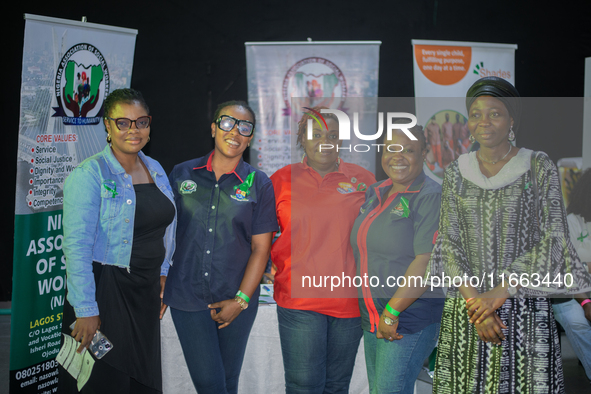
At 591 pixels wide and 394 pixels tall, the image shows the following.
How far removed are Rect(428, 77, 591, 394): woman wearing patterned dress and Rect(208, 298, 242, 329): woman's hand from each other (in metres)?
0.86

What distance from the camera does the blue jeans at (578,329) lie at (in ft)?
9.27

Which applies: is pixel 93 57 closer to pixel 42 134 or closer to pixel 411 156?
pixel 42 134

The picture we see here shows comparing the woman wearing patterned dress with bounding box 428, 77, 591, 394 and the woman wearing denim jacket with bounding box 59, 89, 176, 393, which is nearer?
the woman wearing patterned dress with bounding box 428, 77, 591, 394

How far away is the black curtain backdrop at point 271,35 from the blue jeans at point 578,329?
2258mm

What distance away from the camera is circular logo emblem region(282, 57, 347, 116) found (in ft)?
12.0

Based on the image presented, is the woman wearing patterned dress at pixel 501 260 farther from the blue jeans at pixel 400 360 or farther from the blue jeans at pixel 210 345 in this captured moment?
the blue jeans at pixel 210 345

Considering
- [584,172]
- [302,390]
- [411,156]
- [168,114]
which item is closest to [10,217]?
[168,114]

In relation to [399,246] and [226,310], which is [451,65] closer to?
[399,246]

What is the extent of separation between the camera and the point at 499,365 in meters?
1.62

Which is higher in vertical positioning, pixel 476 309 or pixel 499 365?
pixel 476 309

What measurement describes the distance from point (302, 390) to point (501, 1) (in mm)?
3951

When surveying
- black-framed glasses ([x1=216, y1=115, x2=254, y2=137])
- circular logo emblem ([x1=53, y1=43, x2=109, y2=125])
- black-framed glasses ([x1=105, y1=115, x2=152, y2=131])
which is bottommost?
black-framed glasses ([x1=105, y1=115, x2=152, y2=131])

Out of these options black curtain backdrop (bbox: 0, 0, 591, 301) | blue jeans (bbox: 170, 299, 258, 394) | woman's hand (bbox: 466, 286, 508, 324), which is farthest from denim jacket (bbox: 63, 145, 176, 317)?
black curtain backdrop (bbox: 0, 0, 591, 301)

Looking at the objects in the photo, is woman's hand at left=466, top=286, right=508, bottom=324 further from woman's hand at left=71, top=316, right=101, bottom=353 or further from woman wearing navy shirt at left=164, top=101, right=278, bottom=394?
woman's hand at left=71, top=316, right=101, bottom=353
